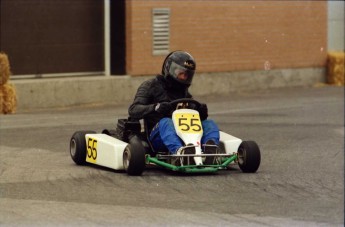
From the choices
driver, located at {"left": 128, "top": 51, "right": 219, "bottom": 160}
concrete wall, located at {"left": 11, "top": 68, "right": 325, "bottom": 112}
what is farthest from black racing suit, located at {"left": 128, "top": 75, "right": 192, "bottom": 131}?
concrete wall, located at {"left": 11, "top": 68, "right": 325, "bottom": 112}

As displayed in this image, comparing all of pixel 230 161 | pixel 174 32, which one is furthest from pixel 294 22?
pixel 230 161

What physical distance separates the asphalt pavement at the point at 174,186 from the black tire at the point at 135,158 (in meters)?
0.09

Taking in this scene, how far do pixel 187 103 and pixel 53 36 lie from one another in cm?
1021

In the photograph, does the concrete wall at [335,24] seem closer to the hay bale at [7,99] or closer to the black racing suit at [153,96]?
the hay bale at [7,99]

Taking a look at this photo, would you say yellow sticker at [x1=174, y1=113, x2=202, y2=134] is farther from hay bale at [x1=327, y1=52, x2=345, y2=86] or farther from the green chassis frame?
hay bale at [x1=327, y1=52, x2=345, y2=86]

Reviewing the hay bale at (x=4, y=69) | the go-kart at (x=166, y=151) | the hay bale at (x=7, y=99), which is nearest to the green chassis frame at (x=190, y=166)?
the go-kart at (x=166, y=151)

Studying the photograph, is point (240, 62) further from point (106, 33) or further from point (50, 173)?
point (50, 173)

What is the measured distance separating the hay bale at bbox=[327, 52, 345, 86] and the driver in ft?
50.0

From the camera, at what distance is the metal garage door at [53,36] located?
71.2ft

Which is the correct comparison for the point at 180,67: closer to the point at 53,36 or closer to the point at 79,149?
the point at 79,149

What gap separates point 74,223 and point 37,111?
11.7 m

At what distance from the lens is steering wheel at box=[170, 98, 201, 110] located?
40.8 feet

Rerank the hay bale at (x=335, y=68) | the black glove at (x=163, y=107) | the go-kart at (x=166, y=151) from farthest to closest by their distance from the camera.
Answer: the hay bale at (x=335, y=68) < the black glove at (x=163, y=107) < the go-kart at (x=166, y=151)

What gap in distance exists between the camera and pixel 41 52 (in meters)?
22.2
